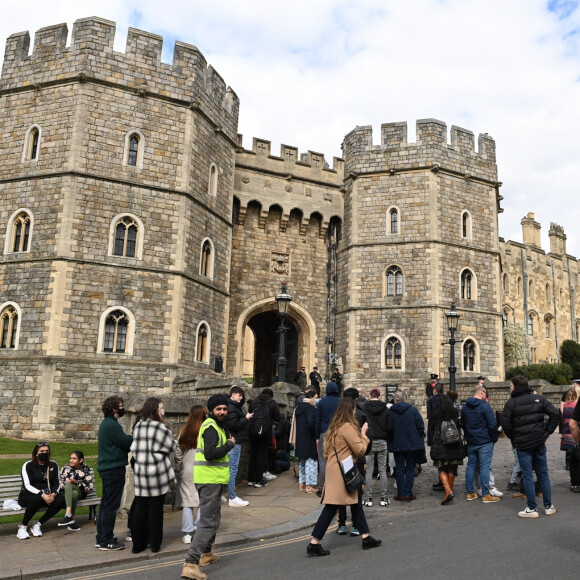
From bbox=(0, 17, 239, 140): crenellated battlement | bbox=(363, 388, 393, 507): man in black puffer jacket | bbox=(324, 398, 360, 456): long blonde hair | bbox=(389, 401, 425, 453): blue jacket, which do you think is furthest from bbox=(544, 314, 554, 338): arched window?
bbox=(324, 398, 360, 456): long blonde hair

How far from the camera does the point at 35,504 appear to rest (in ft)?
22.8

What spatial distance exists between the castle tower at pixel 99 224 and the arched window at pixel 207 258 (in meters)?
0.06

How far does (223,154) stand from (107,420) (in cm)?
1625

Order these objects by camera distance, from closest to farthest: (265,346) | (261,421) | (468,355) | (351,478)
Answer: (351,478) < (261,421) < (468,355) < (265,346)

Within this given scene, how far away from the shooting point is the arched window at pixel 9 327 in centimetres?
1692

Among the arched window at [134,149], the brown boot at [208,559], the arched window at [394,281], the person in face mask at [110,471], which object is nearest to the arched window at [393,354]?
the arched window at [394,281]

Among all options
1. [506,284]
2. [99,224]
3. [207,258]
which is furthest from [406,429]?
[506,284]

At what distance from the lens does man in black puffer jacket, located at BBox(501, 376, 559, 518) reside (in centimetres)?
729

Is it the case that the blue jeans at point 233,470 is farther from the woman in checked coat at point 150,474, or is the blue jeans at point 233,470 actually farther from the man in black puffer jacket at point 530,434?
the man in black puffer jacket at point 530,434

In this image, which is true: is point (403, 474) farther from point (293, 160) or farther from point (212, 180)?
point (293, 160)

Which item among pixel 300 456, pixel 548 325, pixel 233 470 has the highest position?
pixel 548 325

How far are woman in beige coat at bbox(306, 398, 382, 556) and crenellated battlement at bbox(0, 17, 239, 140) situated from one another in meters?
15.7

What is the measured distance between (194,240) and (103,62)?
633cm

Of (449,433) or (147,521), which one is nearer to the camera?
(147,521)
